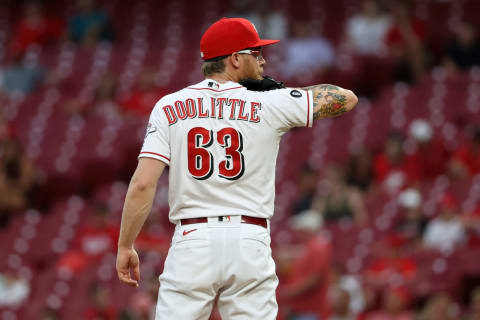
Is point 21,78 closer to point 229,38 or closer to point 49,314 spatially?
point 49,314

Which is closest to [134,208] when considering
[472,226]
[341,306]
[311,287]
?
[311,287]

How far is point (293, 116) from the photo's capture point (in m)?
3.96

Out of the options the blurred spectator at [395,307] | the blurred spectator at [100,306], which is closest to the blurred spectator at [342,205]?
the blurred spectator at [395,307]

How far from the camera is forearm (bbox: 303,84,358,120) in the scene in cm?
400

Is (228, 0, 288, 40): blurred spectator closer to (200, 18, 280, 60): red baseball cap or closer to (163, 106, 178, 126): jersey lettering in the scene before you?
(200, 18, 280, 60): red baseball cap

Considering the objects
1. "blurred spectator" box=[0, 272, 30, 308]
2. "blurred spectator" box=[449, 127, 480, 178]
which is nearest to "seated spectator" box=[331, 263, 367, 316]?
"blurred spectator" box=[449, 127, 480, 178]

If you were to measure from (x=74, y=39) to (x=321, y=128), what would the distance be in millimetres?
4556

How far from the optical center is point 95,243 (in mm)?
9875

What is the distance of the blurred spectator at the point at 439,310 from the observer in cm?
739

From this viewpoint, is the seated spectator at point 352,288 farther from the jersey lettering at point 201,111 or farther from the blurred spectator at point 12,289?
the jersey lettering at point 201,111

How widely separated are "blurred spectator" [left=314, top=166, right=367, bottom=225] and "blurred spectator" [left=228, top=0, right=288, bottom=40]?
378 centimetres

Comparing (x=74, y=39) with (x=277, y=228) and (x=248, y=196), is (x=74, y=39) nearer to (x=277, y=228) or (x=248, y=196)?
(x=277, y=228)

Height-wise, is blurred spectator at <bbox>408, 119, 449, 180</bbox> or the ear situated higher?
the ear

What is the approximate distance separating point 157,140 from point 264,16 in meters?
9.60
